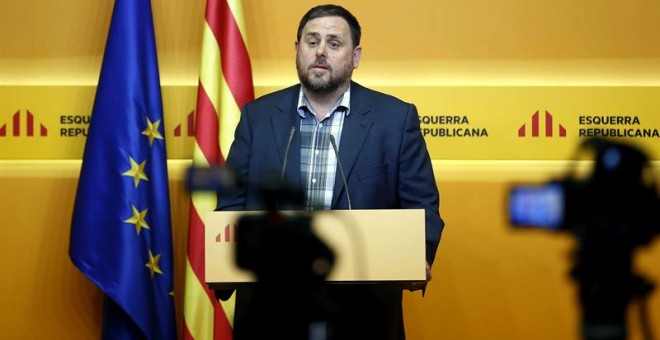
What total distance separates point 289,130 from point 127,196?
3.76 feet

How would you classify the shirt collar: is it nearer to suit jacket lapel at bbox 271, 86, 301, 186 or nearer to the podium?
suit jacket lapel at bbox 271, 86, 301, 186

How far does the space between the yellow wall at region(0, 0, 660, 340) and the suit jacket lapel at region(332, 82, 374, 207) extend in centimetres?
111

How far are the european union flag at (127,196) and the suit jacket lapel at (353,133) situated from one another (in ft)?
4.03

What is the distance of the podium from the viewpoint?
2.60 meters

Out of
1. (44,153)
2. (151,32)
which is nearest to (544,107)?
(151,32)

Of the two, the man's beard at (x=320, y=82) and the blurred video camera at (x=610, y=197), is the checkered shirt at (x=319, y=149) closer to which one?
the man's beard at (x=320, y=82)

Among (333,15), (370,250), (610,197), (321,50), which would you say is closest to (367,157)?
(321,50)

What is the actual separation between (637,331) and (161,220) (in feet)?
10.1

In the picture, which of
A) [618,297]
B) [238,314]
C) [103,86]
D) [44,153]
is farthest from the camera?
[44,153]

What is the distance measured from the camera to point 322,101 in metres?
3.69

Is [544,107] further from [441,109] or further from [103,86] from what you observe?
[103,86]

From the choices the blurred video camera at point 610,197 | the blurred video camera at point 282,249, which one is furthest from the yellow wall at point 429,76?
the blurred video camera at point 610,197

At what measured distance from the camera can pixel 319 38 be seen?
369 centimetres

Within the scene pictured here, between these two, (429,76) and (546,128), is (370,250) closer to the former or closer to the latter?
(429,76)
